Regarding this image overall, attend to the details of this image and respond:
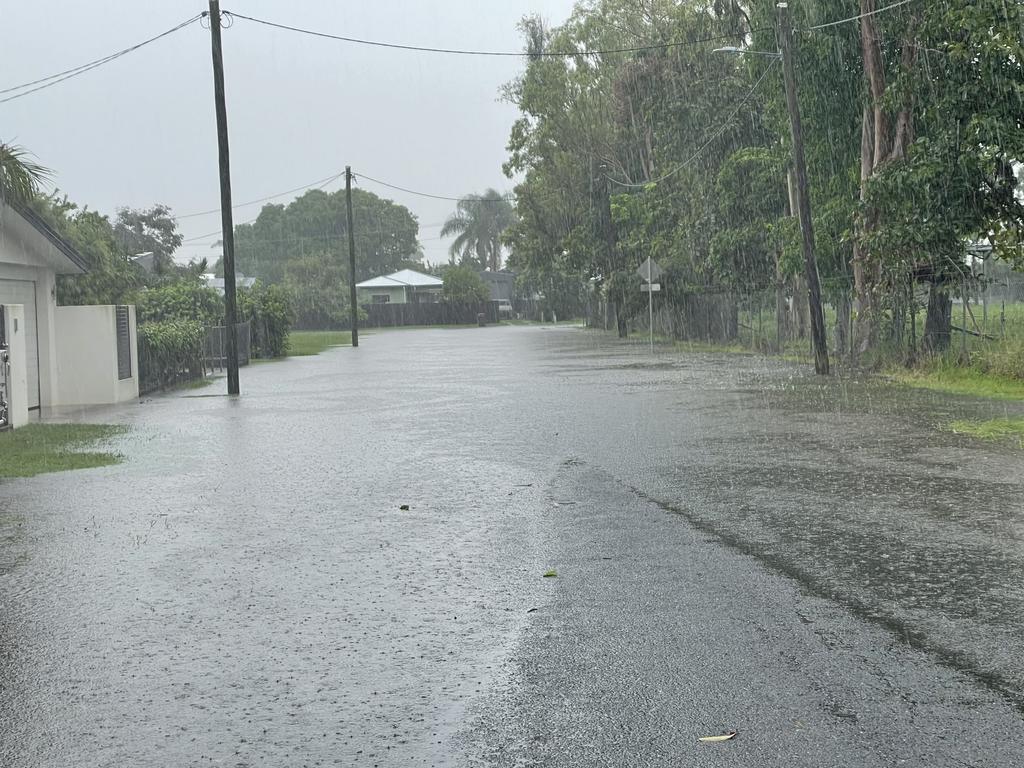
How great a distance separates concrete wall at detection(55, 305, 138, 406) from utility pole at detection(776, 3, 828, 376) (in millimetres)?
14578

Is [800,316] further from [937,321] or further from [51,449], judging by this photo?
[51,449]

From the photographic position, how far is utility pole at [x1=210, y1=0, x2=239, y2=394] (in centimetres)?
2611

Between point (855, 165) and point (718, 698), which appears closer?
point (718, 698)

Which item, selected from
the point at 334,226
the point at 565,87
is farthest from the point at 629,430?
the point at 334,226

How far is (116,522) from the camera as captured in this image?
10.5 meters

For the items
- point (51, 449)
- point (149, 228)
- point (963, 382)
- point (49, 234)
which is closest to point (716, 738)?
point (51, 449)

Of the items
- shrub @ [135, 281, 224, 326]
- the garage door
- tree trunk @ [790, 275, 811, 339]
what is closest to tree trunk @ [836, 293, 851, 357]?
tree trunk @ [790, 275, 811, 339]

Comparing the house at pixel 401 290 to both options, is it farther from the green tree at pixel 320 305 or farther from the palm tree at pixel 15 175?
the palm tree at pixel 15 175

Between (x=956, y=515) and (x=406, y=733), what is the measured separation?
620cm

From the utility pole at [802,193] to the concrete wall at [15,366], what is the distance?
52.5 ft

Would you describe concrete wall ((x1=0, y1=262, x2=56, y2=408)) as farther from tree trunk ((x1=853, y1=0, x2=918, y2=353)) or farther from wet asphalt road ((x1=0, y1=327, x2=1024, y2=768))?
tree trunk ((x1=853, y1=0, x2=918, y2=353))

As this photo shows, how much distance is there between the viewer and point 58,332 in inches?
968

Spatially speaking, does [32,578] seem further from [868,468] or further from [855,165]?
[855,165]

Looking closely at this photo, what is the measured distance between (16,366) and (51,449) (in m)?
3.89
